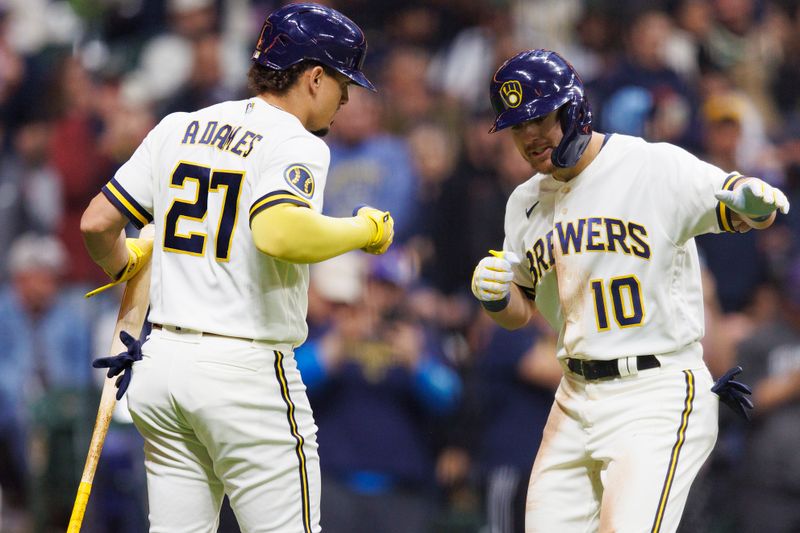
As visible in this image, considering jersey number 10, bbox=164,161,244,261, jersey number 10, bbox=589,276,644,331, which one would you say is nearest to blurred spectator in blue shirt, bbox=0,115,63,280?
jersey number 10, bbox=164,161,244,261

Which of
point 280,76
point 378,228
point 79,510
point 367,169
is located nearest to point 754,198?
point 378,228

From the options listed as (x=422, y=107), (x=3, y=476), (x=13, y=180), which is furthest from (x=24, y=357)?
(x=422, y=107)

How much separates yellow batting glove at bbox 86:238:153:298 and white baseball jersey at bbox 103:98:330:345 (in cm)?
31

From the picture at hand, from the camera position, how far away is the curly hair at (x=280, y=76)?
13.4 ft

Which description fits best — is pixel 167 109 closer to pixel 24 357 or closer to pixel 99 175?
pixel 99 175

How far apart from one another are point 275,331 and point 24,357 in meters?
5.15

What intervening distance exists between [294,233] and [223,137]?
0.48 meters

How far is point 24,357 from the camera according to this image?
859cm

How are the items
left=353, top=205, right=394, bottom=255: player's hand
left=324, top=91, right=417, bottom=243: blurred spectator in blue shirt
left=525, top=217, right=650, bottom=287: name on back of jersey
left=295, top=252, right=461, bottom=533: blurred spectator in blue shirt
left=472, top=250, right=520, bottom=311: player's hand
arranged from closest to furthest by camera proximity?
left=353, top=205, right=394, bottom=255: player's hand → left=525, top=217, right=650, bottom=287: name on back of jersey → left=472, top=250, right=520, bottom=311: player's hand → left=295, top=252, right=461, bottom=533: blurred spectator in blue shirt → left=324, top=91, right=417, bottom=243: blurred spectator in blue shirt

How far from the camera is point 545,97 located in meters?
4.23

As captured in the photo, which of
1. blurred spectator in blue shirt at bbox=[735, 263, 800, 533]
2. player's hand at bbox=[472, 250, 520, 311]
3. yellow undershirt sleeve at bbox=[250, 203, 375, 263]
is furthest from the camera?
blurred spectator in blue shirt at bbox=[735, 263, 800, 533]

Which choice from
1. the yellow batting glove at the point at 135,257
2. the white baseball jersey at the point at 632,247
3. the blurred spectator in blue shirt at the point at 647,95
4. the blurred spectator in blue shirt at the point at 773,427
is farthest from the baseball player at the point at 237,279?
the blurred spectator in blue shirt at the point at 647,95

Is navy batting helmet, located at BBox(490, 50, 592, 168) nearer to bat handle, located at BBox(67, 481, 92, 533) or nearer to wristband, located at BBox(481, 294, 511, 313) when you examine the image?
wristband, located at BBox(481, 294, 511, 313)

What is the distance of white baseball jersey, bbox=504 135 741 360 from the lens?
4223 millimetres
